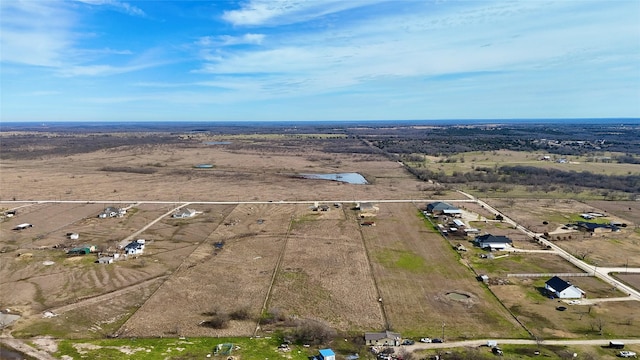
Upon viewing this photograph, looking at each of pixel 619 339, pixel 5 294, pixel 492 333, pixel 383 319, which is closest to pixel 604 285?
pixel 619 339

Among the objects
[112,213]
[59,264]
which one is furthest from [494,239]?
[112,213]

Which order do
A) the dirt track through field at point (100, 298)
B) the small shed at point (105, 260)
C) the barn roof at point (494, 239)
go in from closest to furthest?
the dirt track through field at point (100, 298)
the small shed at point (105, 260)
the barn roof at point (494, 239)

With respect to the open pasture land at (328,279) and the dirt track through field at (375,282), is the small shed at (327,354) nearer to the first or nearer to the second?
the open pasture land at (328,279)

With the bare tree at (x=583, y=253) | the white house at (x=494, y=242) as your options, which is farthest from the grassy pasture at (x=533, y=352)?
the white house at (x=494, y=242)

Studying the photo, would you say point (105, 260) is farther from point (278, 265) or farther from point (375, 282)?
point (375, 282)

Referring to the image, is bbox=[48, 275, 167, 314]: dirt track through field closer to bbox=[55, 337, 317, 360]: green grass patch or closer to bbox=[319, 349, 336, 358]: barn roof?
bbox=[55, 337, 317, 360]: green grass patch
